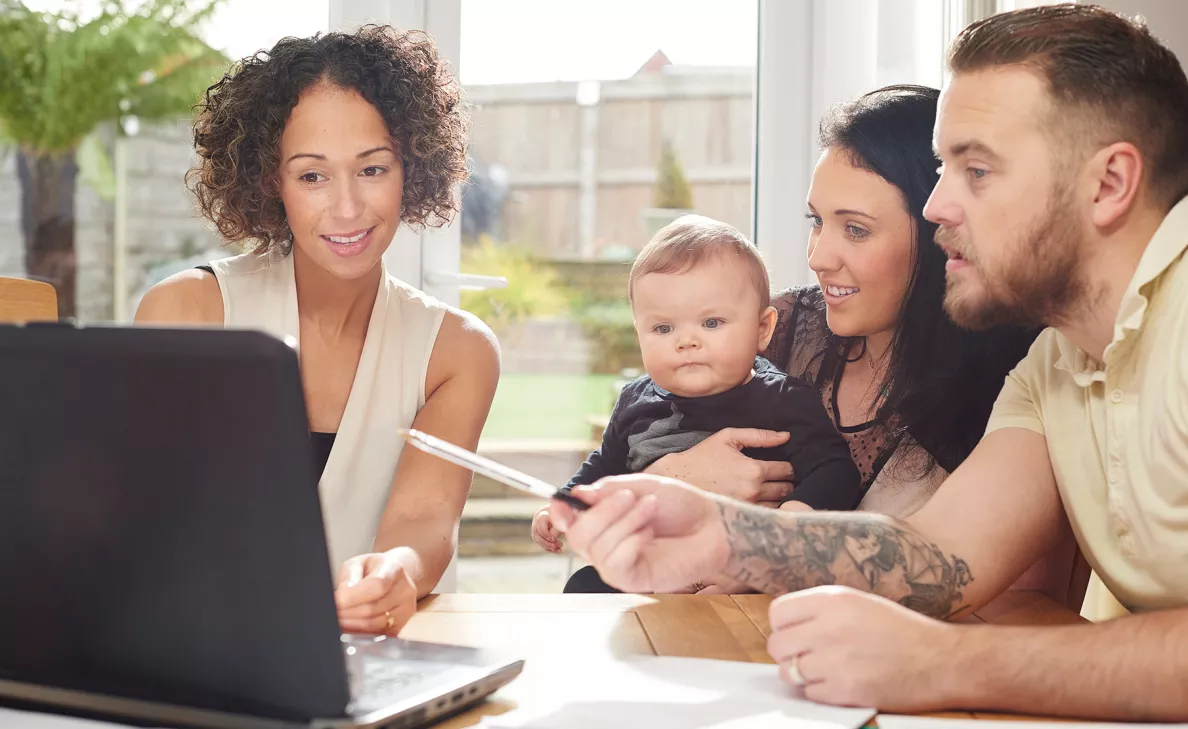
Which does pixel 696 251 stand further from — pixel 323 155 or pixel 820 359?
pixel 323 155

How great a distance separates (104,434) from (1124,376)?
1.05m

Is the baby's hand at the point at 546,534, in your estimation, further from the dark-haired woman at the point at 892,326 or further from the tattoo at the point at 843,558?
the tattoo at the point at 843,558

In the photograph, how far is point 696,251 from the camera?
182cm

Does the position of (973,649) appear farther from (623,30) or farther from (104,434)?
(623,30)

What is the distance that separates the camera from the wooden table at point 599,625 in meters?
1.09

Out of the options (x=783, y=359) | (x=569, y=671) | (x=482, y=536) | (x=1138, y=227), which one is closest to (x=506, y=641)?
(x=569, y=671)

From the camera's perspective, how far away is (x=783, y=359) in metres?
2.02

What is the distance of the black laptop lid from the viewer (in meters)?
0.73

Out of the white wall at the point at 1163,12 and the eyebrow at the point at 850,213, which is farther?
the white wall at the point at 1163,12

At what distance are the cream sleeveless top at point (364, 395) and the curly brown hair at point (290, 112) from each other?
0.44ft

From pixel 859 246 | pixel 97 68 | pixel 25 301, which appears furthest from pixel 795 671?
pixel 97 68

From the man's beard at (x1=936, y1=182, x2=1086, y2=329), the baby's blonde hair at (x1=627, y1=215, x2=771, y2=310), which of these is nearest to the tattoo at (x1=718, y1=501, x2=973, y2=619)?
the man's beard at (x1=936, y1=182, x2=1086, y2=329)

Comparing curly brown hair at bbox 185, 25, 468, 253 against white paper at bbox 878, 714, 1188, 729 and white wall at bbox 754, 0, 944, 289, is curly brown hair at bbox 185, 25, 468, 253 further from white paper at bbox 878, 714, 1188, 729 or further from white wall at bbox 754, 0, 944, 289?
white paper at bbox 878, 714, 1188, 729

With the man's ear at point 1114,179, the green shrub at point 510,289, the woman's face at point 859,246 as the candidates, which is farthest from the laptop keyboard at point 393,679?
the green shrub at point 510,289
